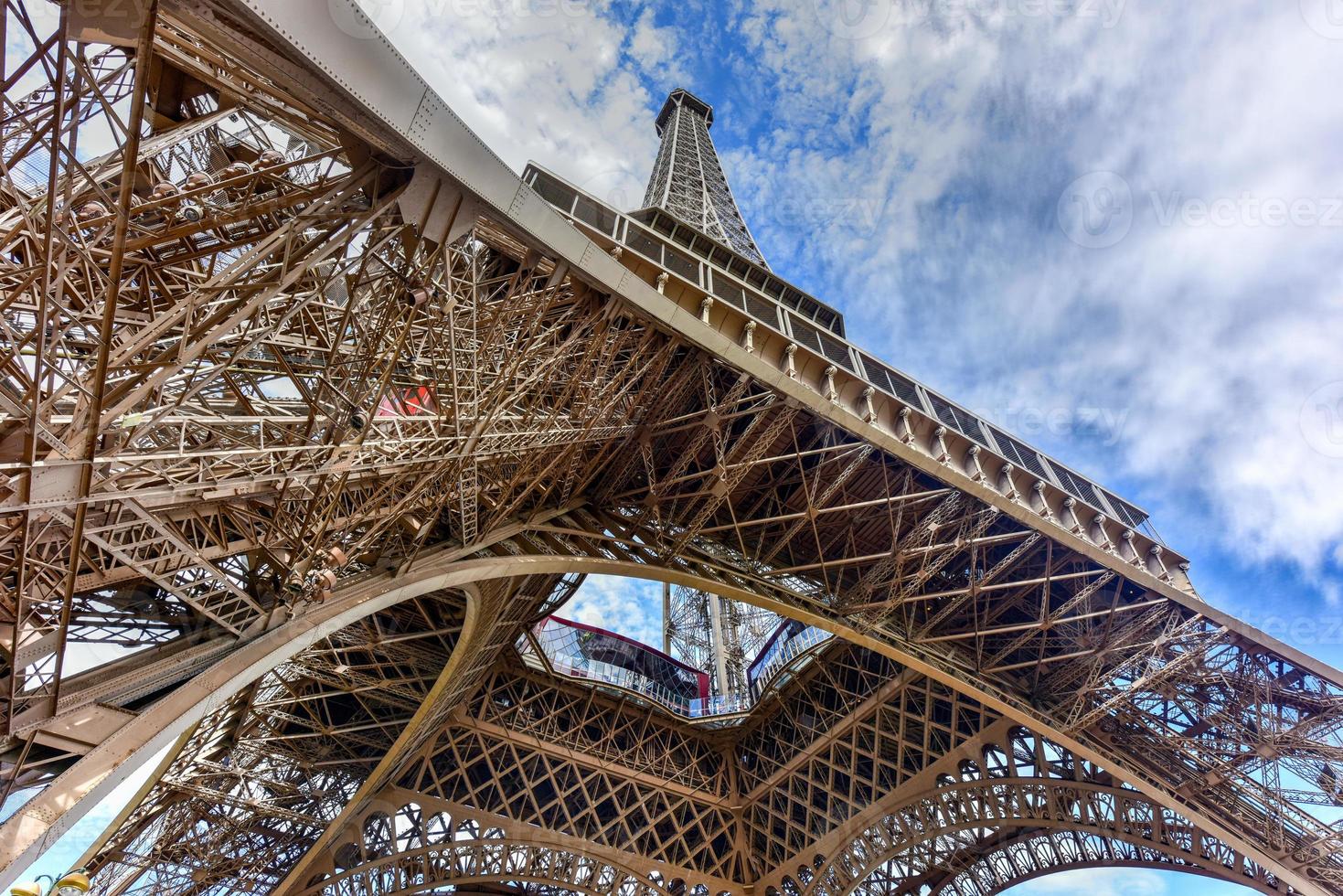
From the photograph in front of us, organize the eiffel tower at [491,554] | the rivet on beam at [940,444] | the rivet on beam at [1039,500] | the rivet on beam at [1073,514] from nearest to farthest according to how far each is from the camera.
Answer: the eiffel tower at [491,554] → the rivet on beam at [940,444] → the rivet on beam at [1039,500] → the rivet on beam at [1073,514]

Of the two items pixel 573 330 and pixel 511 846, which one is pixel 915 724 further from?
pixel 573 330

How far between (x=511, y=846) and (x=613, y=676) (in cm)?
638

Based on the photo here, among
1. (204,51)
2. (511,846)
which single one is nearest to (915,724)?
(511,846)

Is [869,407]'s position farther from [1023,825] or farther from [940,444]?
[1023,825]

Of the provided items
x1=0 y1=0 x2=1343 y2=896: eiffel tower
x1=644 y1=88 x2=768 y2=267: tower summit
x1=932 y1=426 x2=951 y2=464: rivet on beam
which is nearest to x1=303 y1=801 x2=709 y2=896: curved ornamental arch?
x1=0 y1=0 x2=1343 y2=896: eiffel tower

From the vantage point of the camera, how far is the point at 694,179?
33.0 meters

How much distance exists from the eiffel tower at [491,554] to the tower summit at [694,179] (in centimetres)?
→ 77

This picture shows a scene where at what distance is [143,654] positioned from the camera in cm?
683

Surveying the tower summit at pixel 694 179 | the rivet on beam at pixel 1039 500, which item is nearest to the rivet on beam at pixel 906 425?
the rivet on beam at pixel 1039 500

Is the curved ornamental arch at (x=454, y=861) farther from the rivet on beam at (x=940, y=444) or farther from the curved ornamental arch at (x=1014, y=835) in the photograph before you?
the rivet on beam at (x=940, y=444)

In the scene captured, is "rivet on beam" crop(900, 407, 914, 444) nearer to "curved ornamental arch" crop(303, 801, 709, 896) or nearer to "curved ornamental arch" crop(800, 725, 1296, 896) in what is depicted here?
"curved ornamental arch" crop(800, 725, 1296, 896)

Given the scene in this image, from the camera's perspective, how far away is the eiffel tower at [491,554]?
555 centimetres

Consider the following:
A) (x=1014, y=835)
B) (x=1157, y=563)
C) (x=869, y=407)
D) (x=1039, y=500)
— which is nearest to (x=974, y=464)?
(x=1039, y=500)

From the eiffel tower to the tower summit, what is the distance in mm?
774
